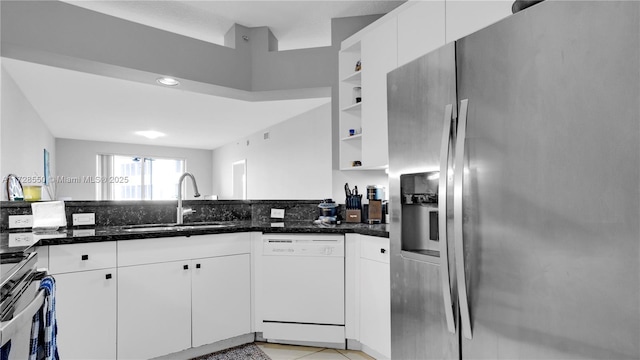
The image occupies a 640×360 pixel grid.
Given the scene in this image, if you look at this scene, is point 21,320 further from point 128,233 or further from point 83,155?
point 83,155

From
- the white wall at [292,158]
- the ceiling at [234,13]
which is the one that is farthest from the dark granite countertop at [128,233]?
the white wall at [292,158]

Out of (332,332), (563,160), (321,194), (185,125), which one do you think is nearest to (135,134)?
(185,125)

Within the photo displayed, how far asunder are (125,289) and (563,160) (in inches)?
87.9

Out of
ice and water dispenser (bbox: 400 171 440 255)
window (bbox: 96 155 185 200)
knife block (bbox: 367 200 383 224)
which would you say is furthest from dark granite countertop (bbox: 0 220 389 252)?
window (bbox: 96 155 185 200)

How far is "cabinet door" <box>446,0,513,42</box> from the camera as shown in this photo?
5.63 ft

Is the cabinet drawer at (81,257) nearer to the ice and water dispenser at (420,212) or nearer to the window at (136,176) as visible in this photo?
the ice and water dispenser at (420,212)

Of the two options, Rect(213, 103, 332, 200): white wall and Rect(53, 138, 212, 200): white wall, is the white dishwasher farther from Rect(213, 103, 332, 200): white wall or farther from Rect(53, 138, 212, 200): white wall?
Rect(53, 138, 212, 200): white wall

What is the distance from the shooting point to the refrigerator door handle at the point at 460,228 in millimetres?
1174

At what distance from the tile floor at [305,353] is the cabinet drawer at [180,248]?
27.9 inches

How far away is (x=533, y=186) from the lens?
3.34 feet

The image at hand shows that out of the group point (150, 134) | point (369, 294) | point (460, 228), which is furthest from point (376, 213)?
point (150, 134)

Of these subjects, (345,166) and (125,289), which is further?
(345,166)

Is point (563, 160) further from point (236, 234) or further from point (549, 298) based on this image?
point (236, 234)

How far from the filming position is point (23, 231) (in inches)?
86.7
